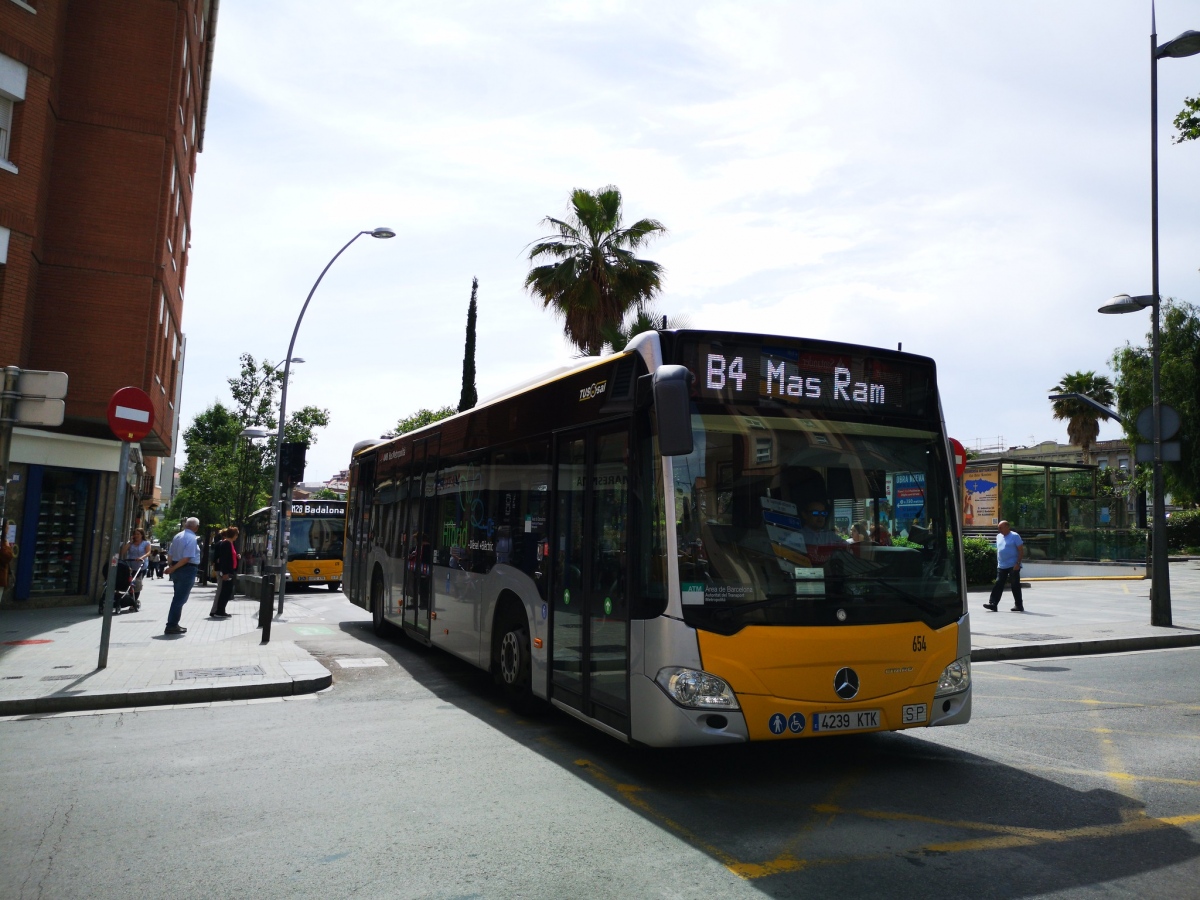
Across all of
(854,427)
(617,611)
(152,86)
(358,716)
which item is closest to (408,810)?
(617,611)

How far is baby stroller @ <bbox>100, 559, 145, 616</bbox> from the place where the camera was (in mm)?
19031

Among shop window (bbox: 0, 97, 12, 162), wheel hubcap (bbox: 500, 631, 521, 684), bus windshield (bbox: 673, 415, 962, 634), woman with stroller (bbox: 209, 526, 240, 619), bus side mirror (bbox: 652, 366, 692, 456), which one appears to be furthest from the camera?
woman with stroller (bbox: 209, 526, 240, 619)

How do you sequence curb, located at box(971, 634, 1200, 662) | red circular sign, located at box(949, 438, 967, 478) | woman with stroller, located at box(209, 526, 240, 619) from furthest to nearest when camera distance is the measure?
woman with stroller, located at box(209, 526, 240, 619)
curb, located at box(971, 634, 1200, 662)
red circular sign, located at box(949, 438, 967, 478)

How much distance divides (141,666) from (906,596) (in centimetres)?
863

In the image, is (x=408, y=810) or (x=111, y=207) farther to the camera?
(x=111, y=207)

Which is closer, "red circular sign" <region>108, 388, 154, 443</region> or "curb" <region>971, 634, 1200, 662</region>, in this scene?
"red circular sign" <region>108, 388, 154, 443</region>

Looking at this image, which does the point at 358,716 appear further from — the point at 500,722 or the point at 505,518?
the point at 505,518

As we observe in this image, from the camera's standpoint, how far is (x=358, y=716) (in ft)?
27.7

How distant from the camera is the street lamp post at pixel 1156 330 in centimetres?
1606

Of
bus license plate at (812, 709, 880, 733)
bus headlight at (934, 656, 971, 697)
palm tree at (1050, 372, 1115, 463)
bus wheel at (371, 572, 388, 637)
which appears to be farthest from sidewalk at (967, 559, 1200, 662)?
palm tree at (1050, 372, 1115, 463)

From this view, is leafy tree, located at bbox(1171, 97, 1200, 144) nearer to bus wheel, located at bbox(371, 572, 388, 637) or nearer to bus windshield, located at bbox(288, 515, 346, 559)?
bus wheel, located at bbox(371, 572, 388, 637)

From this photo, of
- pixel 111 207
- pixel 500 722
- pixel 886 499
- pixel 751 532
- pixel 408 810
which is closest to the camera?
pixel 408 810

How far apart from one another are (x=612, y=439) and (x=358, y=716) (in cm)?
375

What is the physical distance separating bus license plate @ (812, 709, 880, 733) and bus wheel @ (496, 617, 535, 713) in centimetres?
281
